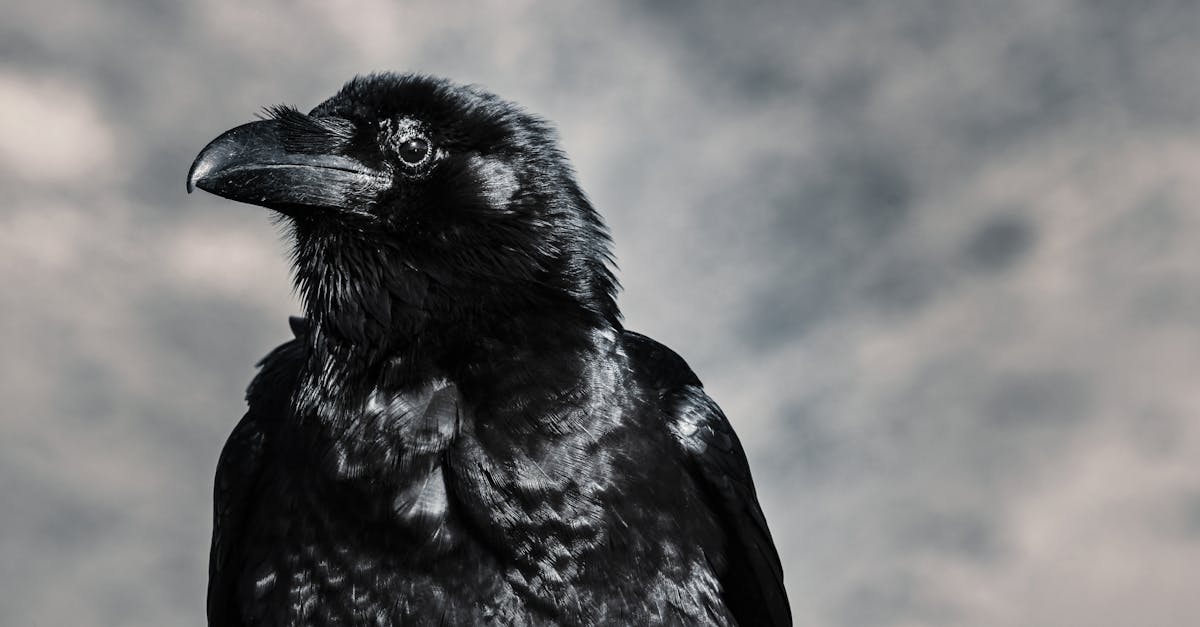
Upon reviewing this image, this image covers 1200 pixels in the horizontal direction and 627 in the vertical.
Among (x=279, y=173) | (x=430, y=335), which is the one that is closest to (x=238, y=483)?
(x=430, y=335)

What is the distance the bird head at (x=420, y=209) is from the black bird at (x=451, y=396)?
10 mm

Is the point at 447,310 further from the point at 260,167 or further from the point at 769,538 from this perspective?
the point at 769,538

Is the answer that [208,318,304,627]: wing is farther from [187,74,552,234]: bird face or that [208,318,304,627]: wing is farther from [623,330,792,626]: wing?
[623,330,792,626]: wing

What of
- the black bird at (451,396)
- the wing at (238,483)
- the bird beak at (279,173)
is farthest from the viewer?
the wing at (238,483)

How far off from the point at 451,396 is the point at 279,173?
4.47ft

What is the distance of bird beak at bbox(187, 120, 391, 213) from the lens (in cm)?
531

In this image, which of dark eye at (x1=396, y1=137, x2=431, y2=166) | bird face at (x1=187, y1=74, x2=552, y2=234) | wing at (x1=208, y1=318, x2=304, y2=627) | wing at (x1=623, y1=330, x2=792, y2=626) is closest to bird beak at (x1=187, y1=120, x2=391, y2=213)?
bird face at (x1=187, y1=74, x2=552, y2=234)

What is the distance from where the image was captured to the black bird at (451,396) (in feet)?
17.0

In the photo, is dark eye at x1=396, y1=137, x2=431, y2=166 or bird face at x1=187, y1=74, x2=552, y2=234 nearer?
bird face at x1=187, y1=74, x2=552, y2=234

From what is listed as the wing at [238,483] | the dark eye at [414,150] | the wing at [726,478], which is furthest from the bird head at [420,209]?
the wing at [238,483]

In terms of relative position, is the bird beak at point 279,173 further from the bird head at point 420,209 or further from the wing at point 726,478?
the wing at point 726,478

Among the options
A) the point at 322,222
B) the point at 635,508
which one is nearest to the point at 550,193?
the point at 322,222

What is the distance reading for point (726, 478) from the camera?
6.43 meters

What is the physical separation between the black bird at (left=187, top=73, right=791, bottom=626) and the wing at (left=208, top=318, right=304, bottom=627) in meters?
0.42
